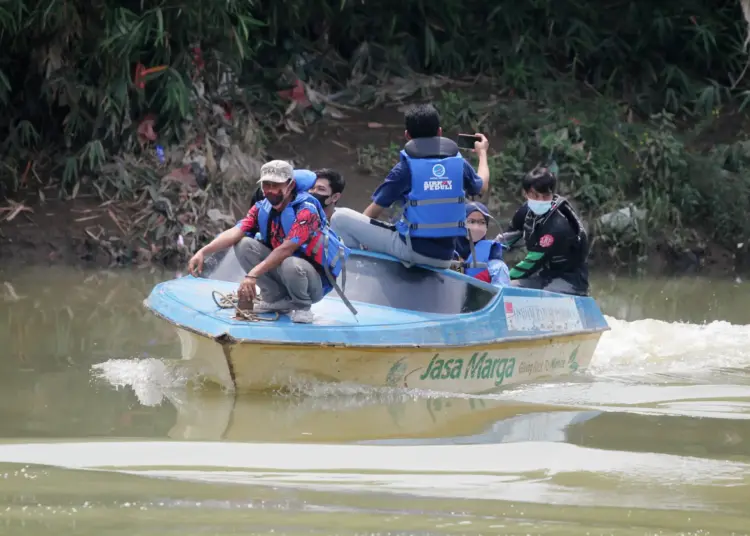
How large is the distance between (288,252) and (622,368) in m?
3.14

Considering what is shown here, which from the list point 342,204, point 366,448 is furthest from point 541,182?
point 342,204

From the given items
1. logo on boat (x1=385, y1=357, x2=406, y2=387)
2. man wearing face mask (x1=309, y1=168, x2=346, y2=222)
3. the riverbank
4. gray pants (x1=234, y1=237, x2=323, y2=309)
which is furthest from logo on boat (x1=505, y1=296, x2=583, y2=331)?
the riverbank

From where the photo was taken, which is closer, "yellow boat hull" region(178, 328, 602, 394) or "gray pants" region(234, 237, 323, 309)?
"yellow boat hull" region(178, 328, 602, 394)

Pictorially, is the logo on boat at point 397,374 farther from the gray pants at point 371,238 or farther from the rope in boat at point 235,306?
the gray pants at point 371,238

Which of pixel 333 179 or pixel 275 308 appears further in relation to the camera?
pixel 333 179

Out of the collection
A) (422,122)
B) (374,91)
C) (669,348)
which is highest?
(422,122)

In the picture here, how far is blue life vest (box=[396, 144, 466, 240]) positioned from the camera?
313 inches

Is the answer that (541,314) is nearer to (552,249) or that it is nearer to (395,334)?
(552,249)

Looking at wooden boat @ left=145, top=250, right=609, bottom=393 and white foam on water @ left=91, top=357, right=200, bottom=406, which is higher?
wooden boat @ left=145, top=250, right=609, bottom=393

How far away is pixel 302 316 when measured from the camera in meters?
7.19

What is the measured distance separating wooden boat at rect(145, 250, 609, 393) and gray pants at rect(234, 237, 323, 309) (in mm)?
168

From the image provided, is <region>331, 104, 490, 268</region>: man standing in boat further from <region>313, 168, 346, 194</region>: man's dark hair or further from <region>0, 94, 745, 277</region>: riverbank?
<region>0, 94, 745, 277</region>: riverbank

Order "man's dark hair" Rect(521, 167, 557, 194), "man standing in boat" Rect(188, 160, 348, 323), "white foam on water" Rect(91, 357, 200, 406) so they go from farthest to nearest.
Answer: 1. "man's dark hair" Rect(521, 167, 557, 194)
2. "white foam on water" Rect(91, 357, 200, 406)
3. "man standing in boat" Rect(188, 160, 348, 323)

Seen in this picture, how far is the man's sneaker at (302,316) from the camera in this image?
716 cm
